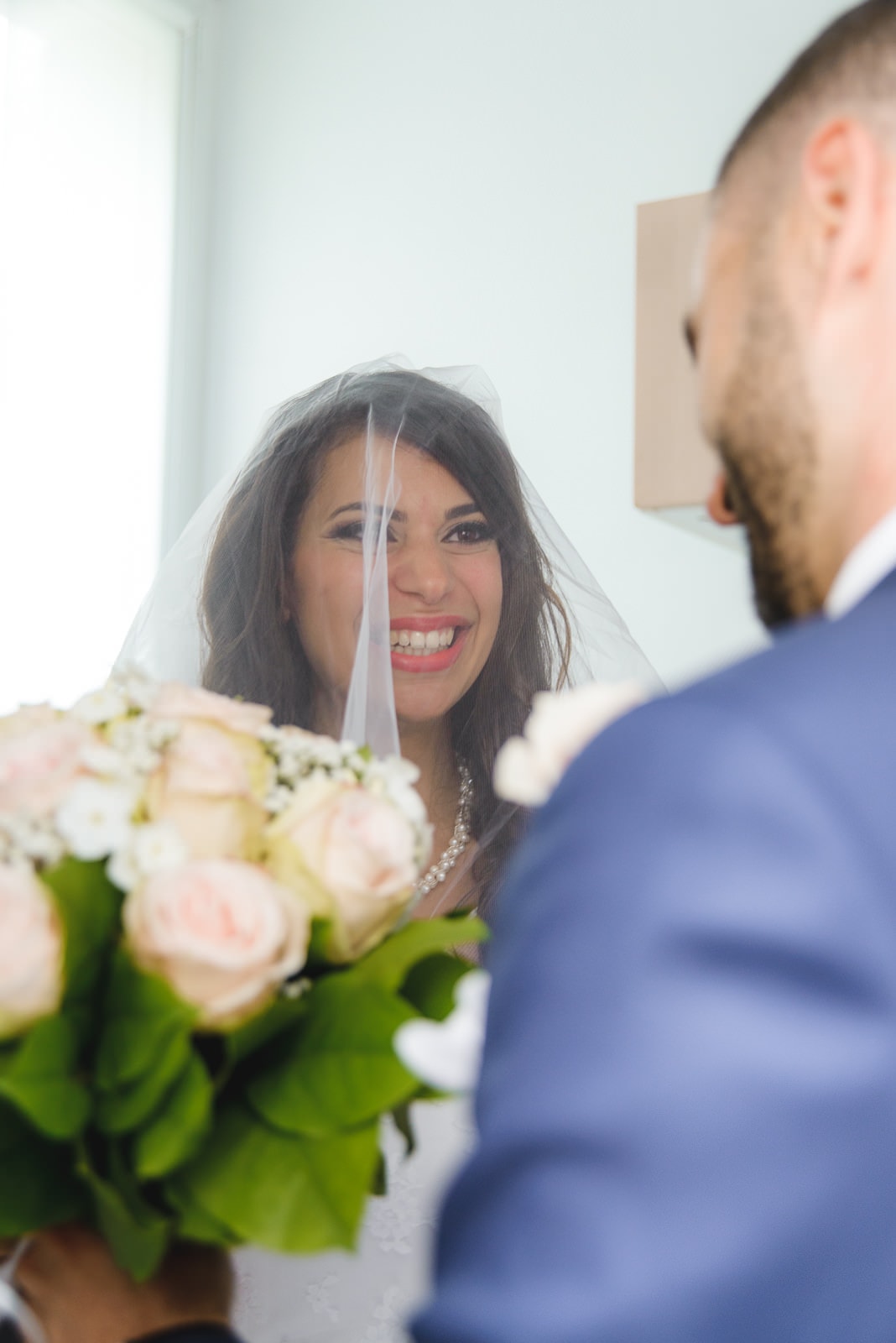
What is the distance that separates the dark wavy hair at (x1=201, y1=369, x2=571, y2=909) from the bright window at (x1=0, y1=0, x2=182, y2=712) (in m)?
0.93

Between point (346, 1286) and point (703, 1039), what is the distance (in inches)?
17.6

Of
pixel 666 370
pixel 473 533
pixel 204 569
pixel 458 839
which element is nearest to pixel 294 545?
pixel 204 569

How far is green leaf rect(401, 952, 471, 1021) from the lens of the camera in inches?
22.1

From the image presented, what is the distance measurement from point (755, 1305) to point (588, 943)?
90 mm

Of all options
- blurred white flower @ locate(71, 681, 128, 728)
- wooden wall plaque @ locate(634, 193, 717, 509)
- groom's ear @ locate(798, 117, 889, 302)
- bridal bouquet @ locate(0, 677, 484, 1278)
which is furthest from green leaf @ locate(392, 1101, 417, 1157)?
wooden wall plaque @ locate(634, 193, 717, 509)

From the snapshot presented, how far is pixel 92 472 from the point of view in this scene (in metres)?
2.42

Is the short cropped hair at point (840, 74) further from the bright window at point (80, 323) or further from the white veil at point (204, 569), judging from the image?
the bright window at point (80, 323)

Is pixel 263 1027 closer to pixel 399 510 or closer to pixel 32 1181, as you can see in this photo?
pixel 32 1181

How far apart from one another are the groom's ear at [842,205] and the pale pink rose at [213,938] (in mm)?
296

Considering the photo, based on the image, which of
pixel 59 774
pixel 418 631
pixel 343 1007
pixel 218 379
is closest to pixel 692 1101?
pixel 343 1007

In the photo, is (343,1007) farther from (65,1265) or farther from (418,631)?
(418,631)

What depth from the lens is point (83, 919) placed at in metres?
0.48

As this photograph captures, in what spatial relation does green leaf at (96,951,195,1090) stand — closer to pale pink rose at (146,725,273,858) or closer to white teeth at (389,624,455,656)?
pale pink rose at (146,725,273,858)

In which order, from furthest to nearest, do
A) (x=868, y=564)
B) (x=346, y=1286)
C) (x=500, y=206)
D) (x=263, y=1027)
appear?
(x=500, y=206)
(x=346, y=1286)
(x=263, y=1027)
(x=868, y=564)
